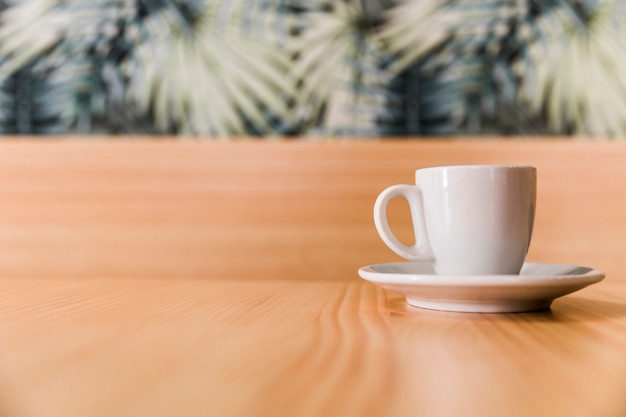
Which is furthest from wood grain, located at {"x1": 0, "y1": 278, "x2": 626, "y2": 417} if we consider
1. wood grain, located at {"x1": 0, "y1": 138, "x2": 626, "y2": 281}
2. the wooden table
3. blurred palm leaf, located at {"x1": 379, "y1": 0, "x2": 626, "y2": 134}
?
blurred palm leaf, located at {"x1": 379, "y1": 0, "x2": 626, "y2": 134}

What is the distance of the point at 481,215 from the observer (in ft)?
1.87

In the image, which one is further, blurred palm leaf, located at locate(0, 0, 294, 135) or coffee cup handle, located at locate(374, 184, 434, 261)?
blurred palm leaf, located at locate(0, 0, 294, 135)

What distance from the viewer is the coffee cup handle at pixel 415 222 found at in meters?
0.61

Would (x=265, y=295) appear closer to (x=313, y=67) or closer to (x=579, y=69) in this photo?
(x=313, y=67)

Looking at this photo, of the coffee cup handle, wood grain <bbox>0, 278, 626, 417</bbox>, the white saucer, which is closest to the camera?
wood grain <bbox>0, 278, 626, 417</bbox>

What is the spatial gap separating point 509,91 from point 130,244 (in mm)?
656

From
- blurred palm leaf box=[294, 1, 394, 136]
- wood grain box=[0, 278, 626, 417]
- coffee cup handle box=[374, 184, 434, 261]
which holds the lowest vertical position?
wood grain box=[0, 278, 626, 417]

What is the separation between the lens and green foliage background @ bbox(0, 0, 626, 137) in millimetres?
979

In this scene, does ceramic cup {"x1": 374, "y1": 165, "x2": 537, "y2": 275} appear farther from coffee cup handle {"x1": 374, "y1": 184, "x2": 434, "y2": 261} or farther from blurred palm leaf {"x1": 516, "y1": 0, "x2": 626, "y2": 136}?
blurred palm leaf {"x1": 516, "y1": 0, "x2": 626, "y2": 136}

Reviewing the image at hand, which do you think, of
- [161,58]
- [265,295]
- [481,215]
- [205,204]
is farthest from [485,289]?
[161,58]

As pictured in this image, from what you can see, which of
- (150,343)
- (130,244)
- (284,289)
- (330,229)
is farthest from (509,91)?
(150,343)

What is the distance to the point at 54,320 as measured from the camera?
52 centimetres

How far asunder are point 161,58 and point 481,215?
2.16 feet

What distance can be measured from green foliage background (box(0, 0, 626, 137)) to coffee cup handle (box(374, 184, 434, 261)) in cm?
39
